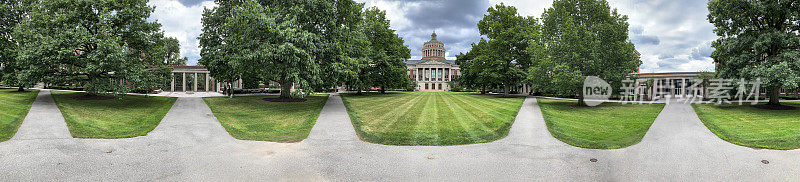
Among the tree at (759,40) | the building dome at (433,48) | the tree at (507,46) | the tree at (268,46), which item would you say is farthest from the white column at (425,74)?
the tree at (268,46)

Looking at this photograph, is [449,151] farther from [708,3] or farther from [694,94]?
[694,94]

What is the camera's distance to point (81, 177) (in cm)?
523

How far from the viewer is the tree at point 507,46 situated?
31.7m

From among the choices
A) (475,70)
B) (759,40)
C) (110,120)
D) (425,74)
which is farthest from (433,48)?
(110,120)

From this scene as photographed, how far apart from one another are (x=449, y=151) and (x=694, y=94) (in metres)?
46.8

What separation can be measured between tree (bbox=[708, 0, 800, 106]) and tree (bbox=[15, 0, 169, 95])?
34.6 metres

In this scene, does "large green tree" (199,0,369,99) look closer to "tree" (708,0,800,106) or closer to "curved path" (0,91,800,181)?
"curved path" (0,91,800,181)

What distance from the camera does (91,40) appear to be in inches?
615

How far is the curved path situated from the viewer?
5359 millimetres

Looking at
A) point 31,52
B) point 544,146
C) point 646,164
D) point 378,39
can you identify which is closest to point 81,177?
point 544,146

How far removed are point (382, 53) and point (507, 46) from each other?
45.0ft

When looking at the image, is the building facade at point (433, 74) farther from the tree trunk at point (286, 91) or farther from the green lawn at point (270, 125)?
the green lawn at point (270, 125)

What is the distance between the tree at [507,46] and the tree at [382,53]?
30.8ft

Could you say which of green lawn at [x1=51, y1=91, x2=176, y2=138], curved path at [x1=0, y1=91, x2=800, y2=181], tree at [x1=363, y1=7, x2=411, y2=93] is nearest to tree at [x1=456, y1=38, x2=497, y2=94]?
tree at [x1=363, y1=7, x2=411, y2=93]
